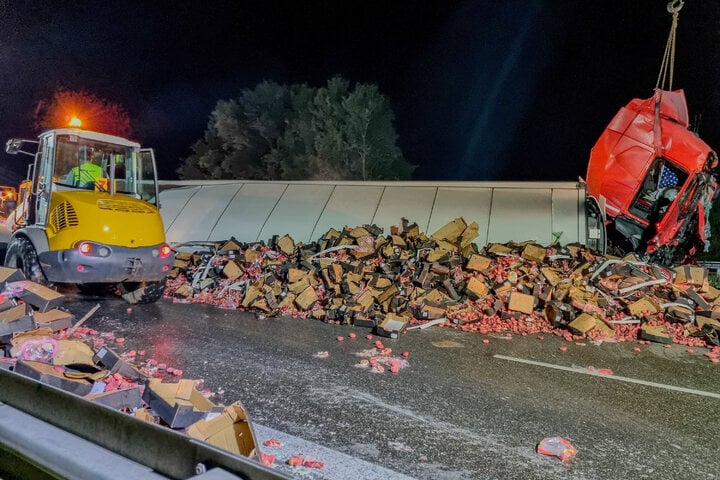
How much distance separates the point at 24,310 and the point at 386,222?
745 centimetres

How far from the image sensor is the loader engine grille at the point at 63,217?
6.86m

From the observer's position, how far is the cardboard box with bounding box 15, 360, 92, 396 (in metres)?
3.82

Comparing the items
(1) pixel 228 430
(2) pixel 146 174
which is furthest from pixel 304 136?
(1) pixel 228 430

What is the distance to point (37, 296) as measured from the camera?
20.3ft

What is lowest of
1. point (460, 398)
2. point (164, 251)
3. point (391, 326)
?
point (460, 398)

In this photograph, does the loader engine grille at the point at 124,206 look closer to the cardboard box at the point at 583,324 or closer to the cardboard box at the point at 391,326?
the cardboard box at the point at 391,326

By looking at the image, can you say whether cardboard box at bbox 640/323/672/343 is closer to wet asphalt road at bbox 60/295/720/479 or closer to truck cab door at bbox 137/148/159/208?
wet asphalt road at bbox 60/295/720/479

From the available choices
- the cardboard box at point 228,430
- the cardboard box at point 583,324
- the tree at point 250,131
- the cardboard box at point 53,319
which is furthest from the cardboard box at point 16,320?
the tree at point 250,131

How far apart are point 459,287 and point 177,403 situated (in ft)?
18.8

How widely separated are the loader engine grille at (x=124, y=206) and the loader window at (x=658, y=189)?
9.12m

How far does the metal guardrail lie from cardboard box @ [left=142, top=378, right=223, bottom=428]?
1.25 m

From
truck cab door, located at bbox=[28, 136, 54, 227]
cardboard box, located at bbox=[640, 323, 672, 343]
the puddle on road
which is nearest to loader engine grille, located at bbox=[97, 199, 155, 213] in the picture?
truck cab door, located at bbox=[28, 136, 54, 227]

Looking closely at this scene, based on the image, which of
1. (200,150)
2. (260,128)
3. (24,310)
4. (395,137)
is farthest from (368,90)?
(24,310)

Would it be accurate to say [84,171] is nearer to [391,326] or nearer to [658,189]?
[391,326]
